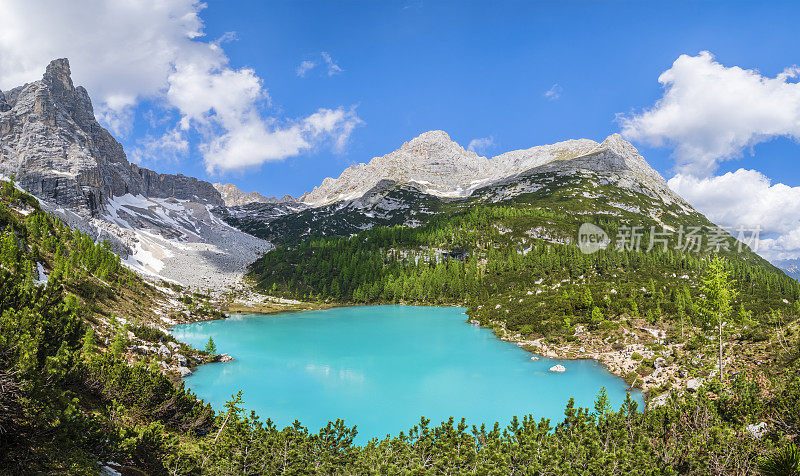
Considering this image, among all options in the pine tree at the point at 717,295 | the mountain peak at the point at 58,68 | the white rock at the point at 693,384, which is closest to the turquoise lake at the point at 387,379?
the white rock at the point at 693,384

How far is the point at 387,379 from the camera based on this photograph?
Result: 113 ft

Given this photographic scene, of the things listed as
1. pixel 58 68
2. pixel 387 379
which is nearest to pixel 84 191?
pixel 58 68

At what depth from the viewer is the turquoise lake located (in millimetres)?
26250

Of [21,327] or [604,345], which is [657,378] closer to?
[604,345]

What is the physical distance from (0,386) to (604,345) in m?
44.9

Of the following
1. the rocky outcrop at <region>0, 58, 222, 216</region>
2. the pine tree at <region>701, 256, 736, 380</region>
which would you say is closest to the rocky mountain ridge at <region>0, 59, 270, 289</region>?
the rocky outcrop at <region>0, 58, 222, 216</region>

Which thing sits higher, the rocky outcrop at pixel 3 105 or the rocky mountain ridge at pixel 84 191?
the rocky outcrop at pixel 3 105

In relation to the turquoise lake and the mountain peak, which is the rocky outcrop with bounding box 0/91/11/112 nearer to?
the mountain peak

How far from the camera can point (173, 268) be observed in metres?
122

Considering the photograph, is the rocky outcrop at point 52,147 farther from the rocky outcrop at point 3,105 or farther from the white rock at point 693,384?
the white rock at point 693,384

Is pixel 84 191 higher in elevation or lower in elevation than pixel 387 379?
higher

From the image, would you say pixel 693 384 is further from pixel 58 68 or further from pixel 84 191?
pixel 58 68

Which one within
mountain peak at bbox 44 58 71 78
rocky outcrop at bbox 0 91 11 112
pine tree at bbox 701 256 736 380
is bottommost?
pine tree at bbox 701 256 736 380

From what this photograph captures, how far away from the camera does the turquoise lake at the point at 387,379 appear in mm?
26250
